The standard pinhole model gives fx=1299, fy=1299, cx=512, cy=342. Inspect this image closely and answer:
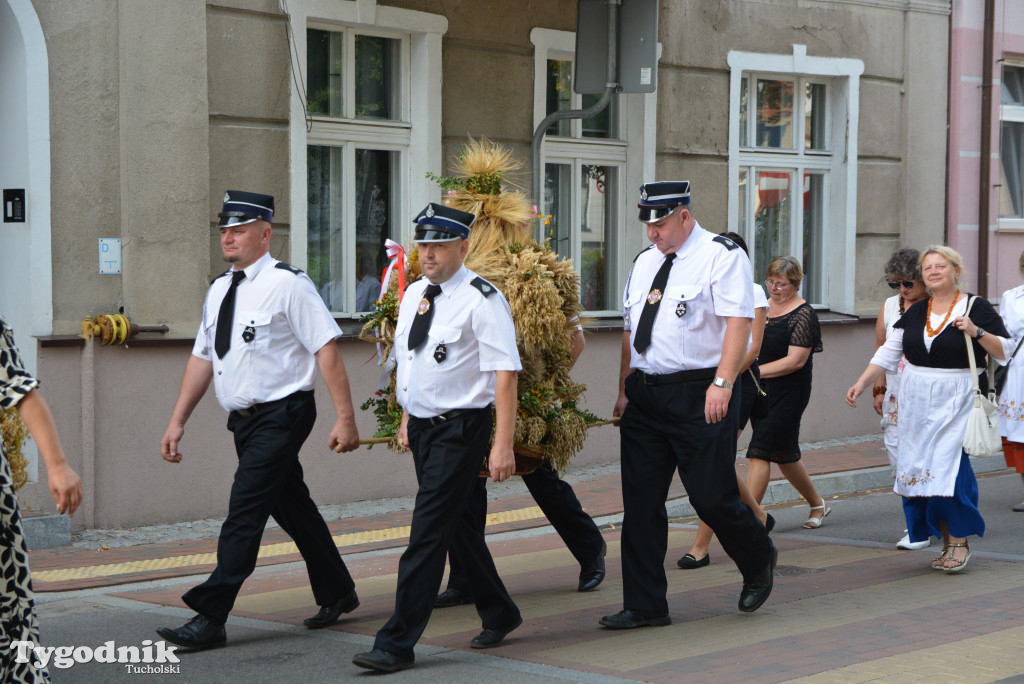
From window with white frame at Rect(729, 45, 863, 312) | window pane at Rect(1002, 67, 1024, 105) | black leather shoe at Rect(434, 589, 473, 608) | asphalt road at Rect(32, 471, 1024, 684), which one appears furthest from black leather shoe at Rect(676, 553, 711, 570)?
window pane at Rect(1002, 67, 1024, 105)

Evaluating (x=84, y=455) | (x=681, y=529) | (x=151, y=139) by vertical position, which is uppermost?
(x=151, y=139)

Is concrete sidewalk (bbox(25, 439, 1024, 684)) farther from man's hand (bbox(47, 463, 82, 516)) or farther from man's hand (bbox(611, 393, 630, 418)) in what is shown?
man's hand (bbox(47, 463, 82, 516))

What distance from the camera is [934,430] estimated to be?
24.9 ft

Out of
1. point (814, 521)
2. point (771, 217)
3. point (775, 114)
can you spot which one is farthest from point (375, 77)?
point (814, 521)

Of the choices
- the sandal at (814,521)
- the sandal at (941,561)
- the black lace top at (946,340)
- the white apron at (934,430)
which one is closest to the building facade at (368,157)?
the black lace top at (946,340)

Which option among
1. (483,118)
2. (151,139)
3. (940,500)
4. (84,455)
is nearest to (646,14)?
(483,118)

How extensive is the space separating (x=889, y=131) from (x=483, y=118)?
5.11m

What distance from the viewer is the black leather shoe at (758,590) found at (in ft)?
21.0

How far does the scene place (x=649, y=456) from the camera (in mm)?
6309

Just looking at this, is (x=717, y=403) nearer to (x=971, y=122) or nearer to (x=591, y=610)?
(x=591, y=610)

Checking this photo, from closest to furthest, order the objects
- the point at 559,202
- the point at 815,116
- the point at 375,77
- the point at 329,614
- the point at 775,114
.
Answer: the point at 329,614
the point at 375,77
the point at 559,202
the point at 775,114
the point at 815,116

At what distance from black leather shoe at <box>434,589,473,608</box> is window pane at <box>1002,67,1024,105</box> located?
10.6 meters

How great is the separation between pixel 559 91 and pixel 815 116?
3.37 metres

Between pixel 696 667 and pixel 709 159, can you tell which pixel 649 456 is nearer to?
pixel 696 667
